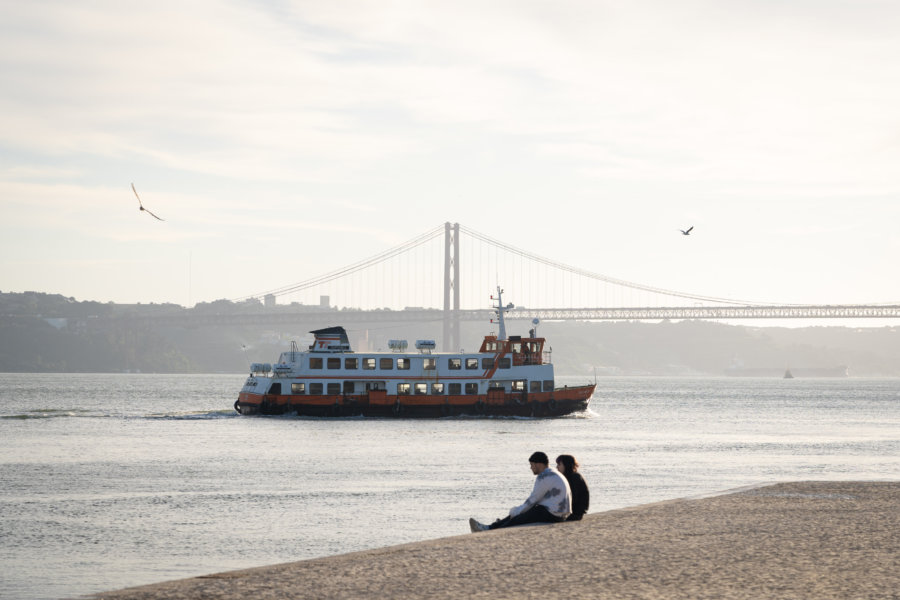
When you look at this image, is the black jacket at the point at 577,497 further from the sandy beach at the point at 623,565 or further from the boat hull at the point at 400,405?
the boat hull at the point at 400,405

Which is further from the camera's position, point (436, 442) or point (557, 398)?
point (557, 398)

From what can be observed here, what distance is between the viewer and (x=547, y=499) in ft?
56.4

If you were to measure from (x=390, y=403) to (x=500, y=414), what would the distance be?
21.8 ft

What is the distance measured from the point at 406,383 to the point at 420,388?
93 centimetres

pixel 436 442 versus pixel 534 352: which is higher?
pixel 534 352

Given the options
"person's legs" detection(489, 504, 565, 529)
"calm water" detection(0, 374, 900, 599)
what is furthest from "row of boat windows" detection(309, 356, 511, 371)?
"person's legs" detection(489, 504, 565, 529)

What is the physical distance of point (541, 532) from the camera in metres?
16.3

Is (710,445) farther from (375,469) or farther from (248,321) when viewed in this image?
(248,321)

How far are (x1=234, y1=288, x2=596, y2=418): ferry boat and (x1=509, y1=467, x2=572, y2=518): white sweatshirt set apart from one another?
48.9 meters

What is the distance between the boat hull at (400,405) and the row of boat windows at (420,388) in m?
0.46

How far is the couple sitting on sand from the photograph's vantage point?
16984 mm

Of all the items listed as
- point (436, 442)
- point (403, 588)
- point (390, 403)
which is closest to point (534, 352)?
point (390, 403)

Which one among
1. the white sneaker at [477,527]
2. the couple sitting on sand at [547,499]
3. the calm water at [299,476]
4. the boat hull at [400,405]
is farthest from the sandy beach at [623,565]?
the boat hull at [400,405]

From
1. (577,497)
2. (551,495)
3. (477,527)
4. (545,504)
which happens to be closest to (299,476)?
(477,527)
